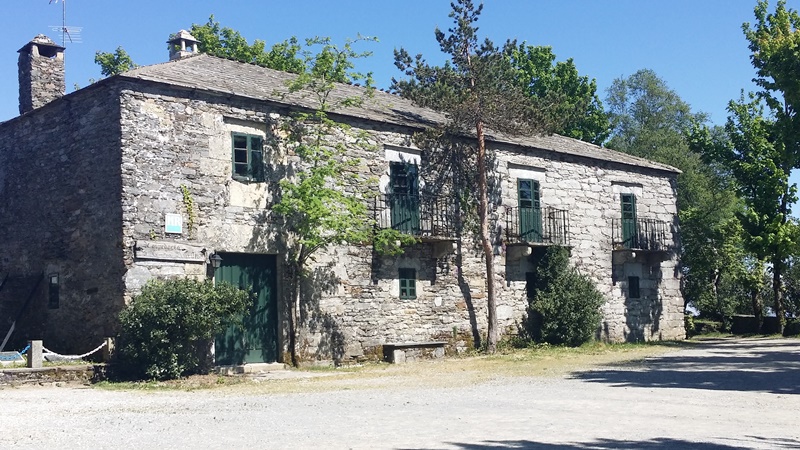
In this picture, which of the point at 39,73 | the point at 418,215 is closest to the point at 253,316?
the point at 418,215

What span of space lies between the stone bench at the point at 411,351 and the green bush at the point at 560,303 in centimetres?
342

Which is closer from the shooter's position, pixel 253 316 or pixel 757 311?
pixel 253 316

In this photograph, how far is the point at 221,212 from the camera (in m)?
17.1

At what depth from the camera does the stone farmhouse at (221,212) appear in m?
16.3

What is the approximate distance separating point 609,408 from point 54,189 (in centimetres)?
1243

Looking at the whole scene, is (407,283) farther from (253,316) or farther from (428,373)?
(253,316)

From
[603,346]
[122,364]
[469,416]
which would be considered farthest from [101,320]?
[603,346]

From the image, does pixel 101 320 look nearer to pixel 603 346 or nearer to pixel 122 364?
pixel 122 364

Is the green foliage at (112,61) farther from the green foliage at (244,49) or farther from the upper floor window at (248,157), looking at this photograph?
the upper floor window at (248,157)

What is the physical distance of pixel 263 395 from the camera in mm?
13172

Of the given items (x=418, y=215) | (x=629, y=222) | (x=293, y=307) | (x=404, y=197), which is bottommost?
(x=293, y=307)

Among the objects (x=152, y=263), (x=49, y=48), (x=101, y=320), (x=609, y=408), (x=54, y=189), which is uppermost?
(x=49, y=48)

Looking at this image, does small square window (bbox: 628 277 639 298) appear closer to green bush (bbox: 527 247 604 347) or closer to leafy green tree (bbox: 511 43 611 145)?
green bush (bbox: 527 247 604 347)

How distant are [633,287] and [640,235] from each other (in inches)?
63.2
